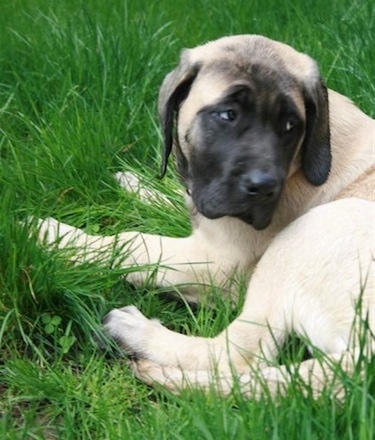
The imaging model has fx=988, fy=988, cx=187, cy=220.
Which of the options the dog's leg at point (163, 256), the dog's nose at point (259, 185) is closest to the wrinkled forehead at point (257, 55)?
the dog's nose at point (259, 185)

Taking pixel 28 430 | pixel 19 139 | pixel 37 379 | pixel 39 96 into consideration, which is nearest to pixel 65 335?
pixel 37 379

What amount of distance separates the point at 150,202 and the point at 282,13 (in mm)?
2333

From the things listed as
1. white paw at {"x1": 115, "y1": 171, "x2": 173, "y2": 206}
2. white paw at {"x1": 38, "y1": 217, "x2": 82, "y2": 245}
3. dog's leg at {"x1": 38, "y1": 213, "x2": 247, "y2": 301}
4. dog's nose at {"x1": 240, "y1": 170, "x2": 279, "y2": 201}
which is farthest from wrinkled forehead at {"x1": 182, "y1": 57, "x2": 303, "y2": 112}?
white paw at {"x1": 115, "y1": 171, "x2": 173, "y2": 206}

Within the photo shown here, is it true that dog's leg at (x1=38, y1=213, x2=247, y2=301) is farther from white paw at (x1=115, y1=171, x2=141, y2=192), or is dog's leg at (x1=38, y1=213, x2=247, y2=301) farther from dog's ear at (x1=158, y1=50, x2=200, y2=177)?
white paw at (x1=115, y1=171, x2=141, y2=192)

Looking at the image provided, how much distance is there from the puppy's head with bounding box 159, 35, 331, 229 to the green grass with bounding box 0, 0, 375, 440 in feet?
1.46

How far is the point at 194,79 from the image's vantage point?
362cm

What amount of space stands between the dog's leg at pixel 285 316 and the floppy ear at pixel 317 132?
280 millimetres

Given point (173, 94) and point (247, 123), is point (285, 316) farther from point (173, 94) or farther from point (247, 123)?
point (173, 94)

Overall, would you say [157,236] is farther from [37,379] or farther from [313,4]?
[313,4]

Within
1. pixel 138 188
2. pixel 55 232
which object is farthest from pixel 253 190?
pixel 138 188

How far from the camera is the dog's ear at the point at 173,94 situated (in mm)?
3639

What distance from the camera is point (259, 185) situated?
332cm

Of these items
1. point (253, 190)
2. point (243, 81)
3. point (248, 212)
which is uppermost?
point (243, 81)

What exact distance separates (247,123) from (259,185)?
0.86 feet
